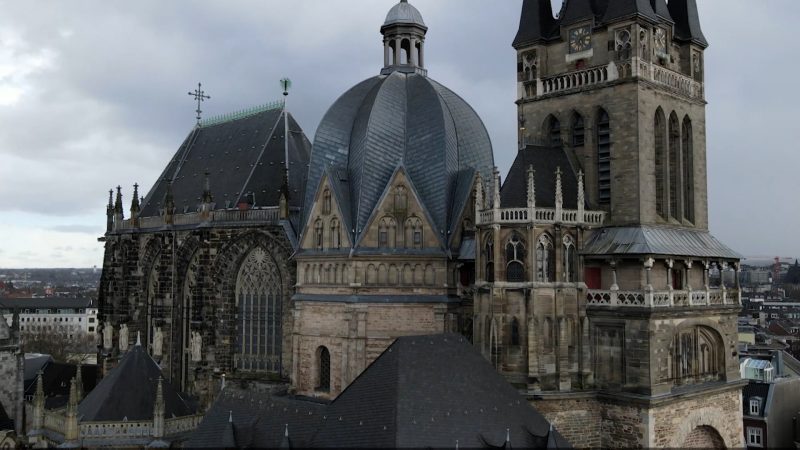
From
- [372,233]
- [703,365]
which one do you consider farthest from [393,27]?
[703,365]

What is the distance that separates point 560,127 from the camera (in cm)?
3631

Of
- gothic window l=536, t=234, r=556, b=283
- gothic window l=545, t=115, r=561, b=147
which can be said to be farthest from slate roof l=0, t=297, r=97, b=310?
gothic window l=536, t=234, r=556, b=283

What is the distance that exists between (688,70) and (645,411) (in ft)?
52.7

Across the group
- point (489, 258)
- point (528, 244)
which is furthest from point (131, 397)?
point (528, 244)

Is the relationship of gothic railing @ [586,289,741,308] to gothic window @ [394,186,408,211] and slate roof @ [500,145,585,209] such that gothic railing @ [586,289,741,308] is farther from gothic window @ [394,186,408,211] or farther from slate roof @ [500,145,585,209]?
gothic window @ [394,186,408,211]

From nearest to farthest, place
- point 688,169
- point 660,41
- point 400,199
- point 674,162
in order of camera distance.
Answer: point 660,41
point 674,162
point 688,169
point 400,199

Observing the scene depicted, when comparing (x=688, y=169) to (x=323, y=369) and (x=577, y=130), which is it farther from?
(x=323, y=369)

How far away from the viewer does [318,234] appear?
38.8 metres

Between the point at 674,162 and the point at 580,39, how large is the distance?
703 centimetres

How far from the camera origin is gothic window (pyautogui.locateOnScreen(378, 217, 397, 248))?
3691 cm

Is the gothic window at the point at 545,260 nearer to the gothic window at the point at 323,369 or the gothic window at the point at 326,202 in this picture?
the gothic window at the point at 326,202

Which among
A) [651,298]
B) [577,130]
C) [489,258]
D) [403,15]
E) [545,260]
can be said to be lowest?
[651,298]

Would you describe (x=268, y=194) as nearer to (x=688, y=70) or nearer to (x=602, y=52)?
(x=602, y=52)

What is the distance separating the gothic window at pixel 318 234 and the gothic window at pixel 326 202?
0.67m
